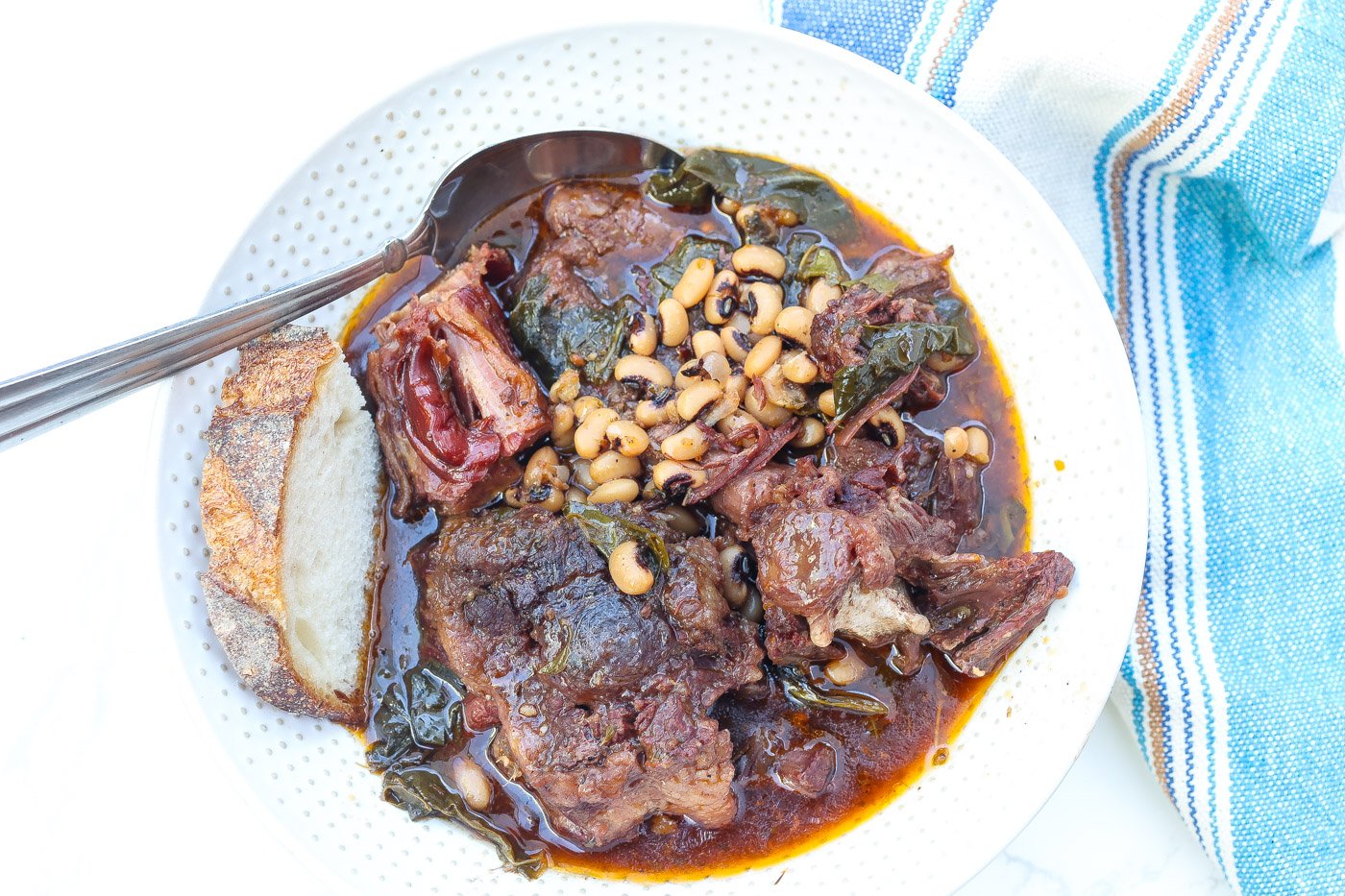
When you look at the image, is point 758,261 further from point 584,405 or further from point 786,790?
point 786,790

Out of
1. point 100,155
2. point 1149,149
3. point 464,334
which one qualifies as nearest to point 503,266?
point 464,334

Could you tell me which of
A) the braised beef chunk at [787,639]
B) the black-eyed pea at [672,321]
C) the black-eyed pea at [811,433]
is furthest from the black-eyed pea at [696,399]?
the braised beef chunk at [787,639]

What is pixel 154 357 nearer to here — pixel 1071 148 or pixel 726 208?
pixel 726 208

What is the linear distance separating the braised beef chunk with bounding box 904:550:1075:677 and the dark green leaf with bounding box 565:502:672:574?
3.01 ft

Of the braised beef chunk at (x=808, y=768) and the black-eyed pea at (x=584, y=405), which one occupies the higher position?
the black-eyed pea at (x=584, y=405)

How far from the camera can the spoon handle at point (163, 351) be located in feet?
9.73

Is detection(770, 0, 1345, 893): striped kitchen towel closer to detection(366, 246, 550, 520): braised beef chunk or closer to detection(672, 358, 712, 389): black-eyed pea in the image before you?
detection(672, 358, 712, 389): black-eyed pea

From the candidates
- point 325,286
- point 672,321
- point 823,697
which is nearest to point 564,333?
point 672,321

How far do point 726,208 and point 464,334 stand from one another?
117 centimetres

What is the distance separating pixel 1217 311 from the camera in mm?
4227

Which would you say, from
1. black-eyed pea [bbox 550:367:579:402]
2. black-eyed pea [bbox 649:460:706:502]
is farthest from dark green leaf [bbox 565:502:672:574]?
black-eyed pea [bbox 550:367:579:402]

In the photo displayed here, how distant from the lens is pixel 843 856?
3756mm

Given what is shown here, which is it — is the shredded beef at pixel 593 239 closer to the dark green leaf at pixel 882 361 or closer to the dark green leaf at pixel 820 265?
the dark green leaf at pixel 820 265

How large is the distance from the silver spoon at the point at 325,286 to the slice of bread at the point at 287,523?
19cm
